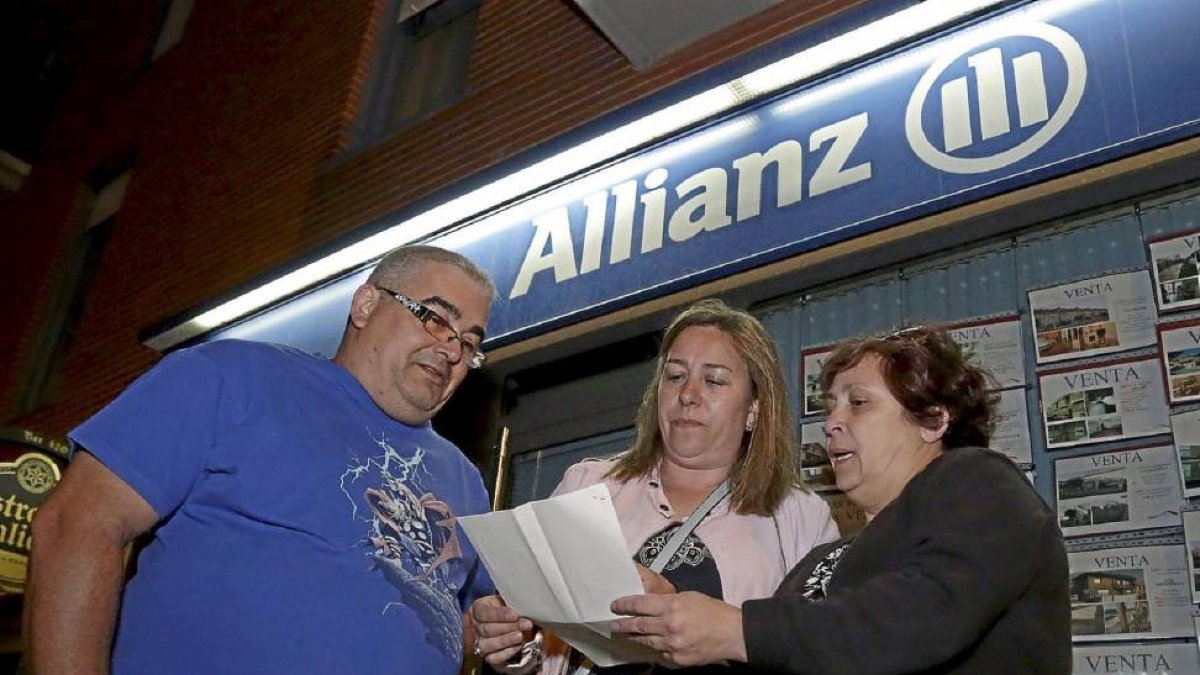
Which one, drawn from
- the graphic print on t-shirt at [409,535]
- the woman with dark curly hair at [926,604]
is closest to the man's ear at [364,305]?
the graphic print on t-shirt at [409,535]

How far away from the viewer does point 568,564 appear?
70.4 inches

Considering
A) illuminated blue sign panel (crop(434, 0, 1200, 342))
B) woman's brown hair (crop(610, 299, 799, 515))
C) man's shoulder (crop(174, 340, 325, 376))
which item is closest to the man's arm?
man's shoulder (crop(174, 340, 325, 376))

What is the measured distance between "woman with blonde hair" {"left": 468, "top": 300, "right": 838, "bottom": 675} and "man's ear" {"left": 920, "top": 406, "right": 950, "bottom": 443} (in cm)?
46

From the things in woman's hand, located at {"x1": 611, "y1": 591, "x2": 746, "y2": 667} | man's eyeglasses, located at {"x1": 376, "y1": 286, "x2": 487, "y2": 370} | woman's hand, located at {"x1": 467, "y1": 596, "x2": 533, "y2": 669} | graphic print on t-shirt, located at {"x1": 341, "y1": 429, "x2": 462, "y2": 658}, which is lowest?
woman's hand, located at {"x1": 611, "y1": 591, "x2": 746, "y2": 667}

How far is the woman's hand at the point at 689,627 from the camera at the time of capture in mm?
1604

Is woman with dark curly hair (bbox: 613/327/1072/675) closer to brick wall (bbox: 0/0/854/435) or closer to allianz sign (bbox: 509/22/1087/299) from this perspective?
allianz sign (bbox: 509/22/1087/299)

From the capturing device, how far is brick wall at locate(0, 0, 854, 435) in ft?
18.6

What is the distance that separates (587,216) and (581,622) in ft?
9.78

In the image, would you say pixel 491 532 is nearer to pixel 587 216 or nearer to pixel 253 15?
pixel 587 216

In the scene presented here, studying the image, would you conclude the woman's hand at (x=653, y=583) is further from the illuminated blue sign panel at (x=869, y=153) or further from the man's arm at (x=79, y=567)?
the illuminated blue sign panel at (x=869, y=153)

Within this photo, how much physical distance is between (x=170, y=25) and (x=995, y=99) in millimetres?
10020

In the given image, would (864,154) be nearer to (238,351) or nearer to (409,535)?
(409,535)

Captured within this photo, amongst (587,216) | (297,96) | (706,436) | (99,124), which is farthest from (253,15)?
(706,436)

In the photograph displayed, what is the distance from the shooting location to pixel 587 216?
15.1ft
